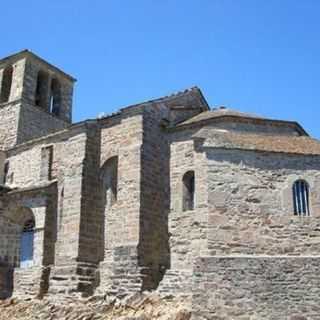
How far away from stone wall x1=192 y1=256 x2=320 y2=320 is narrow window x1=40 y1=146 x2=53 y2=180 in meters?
9.09

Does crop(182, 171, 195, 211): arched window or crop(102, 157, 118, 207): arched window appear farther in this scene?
crop(102, 157, 118, 207): arched window

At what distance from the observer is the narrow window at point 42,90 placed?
1142 inches

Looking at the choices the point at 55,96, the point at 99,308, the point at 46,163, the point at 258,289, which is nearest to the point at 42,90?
the point at 55,96

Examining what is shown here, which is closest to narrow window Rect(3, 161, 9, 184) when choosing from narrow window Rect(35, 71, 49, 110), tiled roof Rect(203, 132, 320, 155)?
narrow window Rect(35, 71, 49, 110)

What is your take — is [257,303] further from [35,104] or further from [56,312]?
[35,104]

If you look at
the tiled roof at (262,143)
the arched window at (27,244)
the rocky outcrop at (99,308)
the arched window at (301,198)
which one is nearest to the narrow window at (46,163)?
the arched window at (27,244)

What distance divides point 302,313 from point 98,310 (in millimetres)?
6271

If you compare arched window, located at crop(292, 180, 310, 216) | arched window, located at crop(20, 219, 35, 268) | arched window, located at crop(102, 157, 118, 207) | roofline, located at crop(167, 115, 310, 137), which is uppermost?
roofline, located at crop(167, 115, 310, 137)

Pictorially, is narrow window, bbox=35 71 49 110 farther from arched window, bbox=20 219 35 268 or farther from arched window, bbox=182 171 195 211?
arched window, bbox=182 171 195 211

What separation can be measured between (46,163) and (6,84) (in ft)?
33.4

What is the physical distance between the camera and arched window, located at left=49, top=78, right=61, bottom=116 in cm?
2995

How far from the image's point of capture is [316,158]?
55.2 ft

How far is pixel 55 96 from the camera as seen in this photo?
99.1 ft

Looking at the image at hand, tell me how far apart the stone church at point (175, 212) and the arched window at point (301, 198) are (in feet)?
0.11
